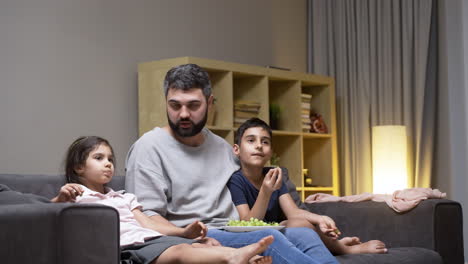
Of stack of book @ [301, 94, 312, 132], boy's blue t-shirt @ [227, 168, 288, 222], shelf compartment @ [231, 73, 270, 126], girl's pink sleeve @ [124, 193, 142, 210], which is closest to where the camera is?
girl's pink sleeve @ [124, 193, 142, 210]

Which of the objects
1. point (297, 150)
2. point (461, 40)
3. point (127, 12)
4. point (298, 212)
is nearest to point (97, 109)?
point (127, 12)

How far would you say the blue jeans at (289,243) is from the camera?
7.43ft

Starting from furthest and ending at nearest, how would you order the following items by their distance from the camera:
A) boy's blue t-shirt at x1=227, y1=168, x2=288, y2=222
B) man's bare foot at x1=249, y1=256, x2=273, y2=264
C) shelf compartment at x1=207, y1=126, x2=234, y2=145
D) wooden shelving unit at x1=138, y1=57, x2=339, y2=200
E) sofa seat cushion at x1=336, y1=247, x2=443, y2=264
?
shelf compartment at x1=207, y1=126, x2=234, y2=145 < wooden shelving unit at x1=138, y1=57, x2=339, y2=200 < boy's blue t-shirt at x1=227, y1=168, x2=288, y2=222 < sofa seat cushion at x1=336, y1=247, x2=443, y2=264 < man's bare foot at x1=249, y1=256, x2=273, y2=264

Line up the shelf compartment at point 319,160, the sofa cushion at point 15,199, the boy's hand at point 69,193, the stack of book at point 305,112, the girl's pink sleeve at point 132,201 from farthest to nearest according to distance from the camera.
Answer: the shelf compartment at point 319,160, the stack of book at point 305,112, the girl's pink sleeve at point 132,201, the boy's hand at point 69,193, the sofa cushion at point 15,199

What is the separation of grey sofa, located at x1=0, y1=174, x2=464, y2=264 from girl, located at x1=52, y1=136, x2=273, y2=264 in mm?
120

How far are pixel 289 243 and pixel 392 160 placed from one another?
2.77 meters

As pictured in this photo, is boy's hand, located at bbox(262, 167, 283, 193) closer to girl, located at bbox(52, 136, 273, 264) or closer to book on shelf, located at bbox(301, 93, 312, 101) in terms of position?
girl, located at bbox(52, 136, 273, 264)

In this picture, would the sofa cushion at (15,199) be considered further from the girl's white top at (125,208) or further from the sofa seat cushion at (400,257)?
the sofa seat cushion at (400,257)

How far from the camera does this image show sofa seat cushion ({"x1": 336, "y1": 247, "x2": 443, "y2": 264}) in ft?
8.70

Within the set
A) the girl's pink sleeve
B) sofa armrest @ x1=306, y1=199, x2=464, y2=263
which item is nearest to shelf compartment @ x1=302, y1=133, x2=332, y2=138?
sofa armrest @ x1=306, y1=199, x2=464, y2=263

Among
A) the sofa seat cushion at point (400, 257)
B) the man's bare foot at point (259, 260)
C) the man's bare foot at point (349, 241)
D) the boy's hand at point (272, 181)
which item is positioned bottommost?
the sofa seat cushion at point (400, 257)

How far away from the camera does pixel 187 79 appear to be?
8.79 ft

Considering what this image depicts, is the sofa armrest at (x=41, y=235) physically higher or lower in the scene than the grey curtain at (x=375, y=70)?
lower

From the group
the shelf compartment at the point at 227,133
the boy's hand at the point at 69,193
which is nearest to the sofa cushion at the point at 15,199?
the boy's hand at the point at 69,193
